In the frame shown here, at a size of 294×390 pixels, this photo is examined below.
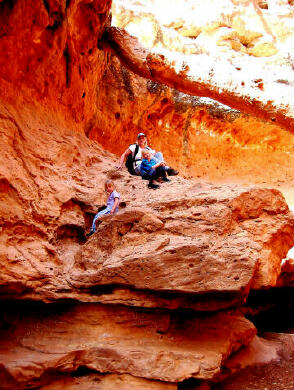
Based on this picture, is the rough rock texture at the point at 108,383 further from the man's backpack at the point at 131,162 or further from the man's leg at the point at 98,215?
the man's backpack at the point at 131,162

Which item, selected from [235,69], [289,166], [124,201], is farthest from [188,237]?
[289,166]

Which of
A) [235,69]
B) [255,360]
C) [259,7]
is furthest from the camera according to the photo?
[259,7]

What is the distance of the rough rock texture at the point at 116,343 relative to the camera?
295 centimetres

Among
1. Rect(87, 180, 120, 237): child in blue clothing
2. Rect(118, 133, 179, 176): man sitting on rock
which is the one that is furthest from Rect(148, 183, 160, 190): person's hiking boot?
Rect(118, 133, 179, 176): man sitting on rock

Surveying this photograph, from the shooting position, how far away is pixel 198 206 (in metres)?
3.73

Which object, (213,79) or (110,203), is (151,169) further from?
(213,79)

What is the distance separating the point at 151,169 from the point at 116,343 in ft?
7.27

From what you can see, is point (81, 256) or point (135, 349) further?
point (81, 256)

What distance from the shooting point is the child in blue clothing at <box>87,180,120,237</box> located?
3.92 m

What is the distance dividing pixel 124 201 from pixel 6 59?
2.18 metres

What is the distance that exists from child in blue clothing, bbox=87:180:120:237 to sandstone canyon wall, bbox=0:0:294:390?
0.15 meters

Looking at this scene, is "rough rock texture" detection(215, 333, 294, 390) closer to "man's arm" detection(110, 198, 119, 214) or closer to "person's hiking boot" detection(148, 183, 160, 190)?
"man's arm" detection(110, 198, 119, 214)

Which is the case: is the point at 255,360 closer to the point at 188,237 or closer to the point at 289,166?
the point at 188,237

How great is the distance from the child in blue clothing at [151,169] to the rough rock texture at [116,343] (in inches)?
68.8
